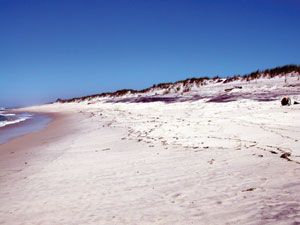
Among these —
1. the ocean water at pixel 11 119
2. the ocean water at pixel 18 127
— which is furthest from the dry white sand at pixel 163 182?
the ocean water at pixel 11 119

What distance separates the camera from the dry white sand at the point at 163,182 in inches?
A: 93.7

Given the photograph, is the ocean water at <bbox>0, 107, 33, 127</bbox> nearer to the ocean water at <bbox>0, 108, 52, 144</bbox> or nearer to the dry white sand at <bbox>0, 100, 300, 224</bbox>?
the ocean water at <bbox>0, 108, 52, 144</bbox>

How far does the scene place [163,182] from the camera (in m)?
3.27

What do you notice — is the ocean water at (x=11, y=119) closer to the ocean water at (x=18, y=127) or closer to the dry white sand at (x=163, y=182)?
the ocean water at (x=18, y=127)

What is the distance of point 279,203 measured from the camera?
2.31 metres

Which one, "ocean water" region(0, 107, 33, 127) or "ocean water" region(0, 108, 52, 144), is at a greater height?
"ocean water" region(0, 107, 33, 127)

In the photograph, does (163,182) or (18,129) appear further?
(18,129)

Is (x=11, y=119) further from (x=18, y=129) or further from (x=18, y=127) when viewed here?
(x=18, y=129)

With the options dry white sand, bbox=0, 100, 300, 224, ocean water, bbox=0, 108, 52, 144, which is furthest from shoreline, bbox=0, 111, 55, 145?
dry white sand, bbox=0, 100, 300, 224

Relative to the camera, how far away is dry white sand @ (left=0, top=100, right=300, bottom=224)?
2.38 m

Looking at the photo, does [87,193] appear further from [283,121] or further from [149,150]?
[283,121]

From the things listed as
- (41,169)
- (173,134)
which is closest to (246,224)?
(41,169)

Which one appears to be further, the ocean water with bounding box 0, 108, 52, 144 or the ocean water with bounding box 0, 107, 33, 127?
the ocean water with bounding box 0, 107, 33, 127

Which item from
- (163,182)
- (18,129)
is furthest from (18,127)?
(163,182)
